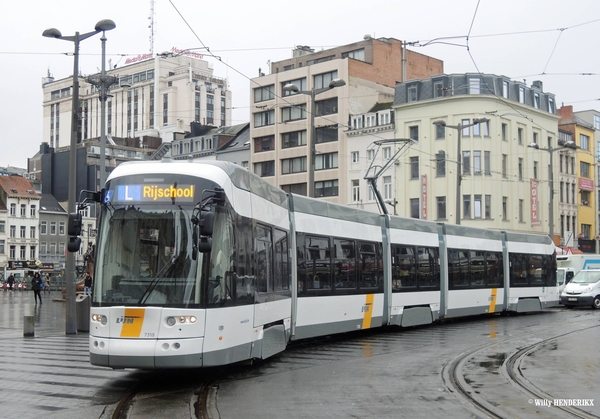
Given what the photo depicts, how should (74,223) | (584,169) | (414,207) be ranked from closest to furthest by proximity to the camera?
(74,223), (414,207), (584,169)

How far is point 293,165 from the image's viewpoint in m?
70.1

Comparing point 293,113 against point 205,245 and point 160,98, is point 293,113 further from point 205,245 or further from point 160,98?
point 160,98

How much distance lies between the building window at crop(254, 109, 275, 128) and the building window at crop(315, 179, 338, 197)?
784cm

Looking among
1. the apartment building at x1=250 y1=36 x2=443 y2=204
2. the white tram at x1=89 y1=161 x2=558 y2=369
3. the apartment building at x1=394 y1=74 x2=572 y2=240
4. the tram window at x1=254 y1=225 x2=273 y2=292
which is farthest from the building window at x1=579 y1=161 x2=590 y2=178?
the tram window at x1=254 y1=225 x2=273 y2=292

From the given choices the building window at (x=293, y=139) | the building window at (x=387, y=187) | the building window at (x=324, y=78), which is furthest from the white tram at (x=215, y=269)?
the building window at (x=293, y=139)

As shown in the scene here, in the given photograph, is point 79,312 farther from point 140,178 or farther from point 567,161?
point 567,161

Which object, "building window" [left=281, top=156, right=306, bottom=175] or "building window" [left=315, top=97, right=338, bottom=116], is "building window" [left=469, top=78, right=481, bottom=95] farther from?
"building window" [left=281, top=156, right=306, bottom=175]

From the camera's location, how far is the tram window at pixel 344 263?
62.5ft

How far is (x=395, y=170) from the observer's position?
62562 millimetres

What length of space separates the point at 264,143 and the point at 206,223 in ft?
203

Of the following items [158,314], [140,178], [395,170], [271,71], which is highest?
[271,71]

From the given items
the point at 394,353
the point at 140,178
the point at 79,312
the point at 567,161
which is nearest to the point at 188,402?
the point at 140,178

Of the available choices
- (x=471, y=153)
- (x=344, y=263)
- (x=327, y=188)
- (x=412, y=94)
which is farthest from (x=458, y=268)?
(x=327, y=188)

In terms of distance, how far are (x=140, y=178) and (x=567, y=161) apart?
210 ft
